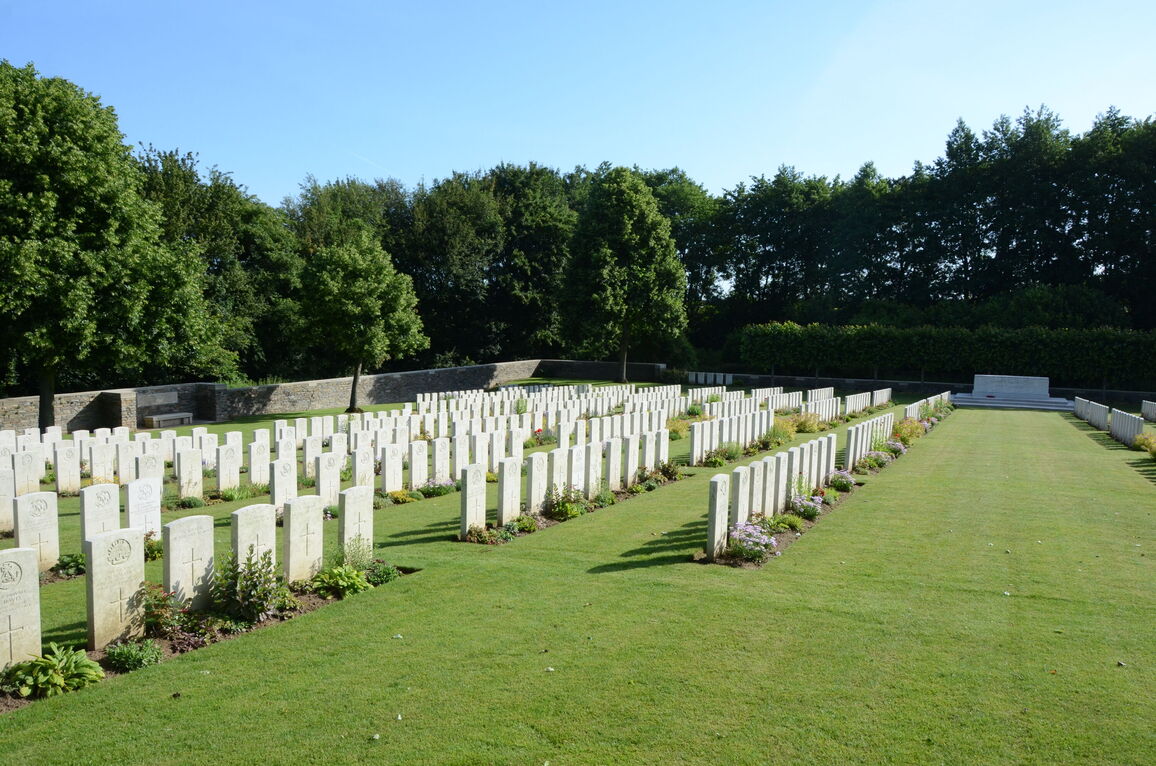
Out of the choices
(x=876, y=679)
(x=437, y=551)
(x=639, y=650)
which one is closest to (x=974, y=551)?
(x=876, y=679)

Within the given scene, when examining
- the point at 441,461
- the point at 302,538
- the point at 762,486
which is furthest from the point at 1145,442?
the point at 302,538

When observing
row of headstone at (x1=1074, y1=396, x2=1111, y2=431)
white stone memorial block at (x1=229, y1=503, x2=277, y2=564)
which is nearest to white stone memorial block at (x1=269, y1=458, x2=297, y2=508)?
white stone memorial block at (x1=229, y1=503, x2=277, y2=564)

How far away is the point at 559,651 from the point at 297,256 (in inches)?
1533

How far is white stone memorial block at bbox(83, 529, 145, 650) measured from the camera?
232 inches

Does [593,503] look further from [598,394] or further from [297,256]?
[297,256]

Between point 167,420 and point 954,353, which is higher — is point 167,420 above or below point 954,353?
below

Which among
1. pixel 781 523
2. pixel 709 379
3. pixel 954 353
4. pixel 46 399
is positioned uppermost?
pixel 954 353

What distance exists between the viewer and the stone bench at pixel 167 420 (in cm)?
2417

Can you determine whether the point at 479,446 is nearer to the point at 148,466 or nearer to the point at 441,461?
the point at 441,461

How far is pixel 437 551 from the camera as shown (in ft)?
29.5

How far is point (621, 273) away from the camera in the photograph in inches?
1714

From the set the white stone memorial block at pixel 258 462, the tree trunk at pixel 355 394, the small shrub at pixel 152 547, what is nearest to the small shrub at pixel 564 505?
the small shrub at pixel 152 547

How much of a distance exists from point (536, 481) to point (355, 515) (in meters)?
3.23

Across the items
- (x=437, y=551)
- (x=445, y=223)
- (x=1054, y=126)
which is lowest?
(x=437, y=551)
